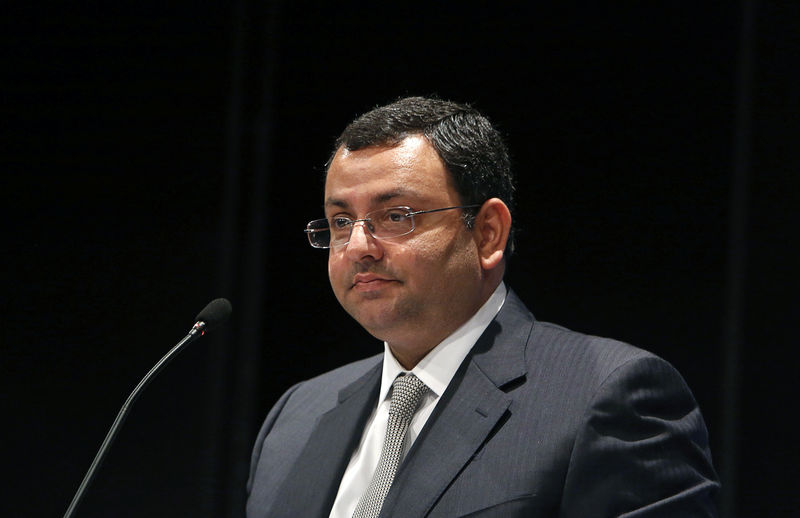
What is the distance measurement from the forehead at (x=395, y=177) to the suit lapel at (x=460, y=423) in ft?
1.00

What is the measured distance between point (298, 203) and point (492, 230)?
1.15m

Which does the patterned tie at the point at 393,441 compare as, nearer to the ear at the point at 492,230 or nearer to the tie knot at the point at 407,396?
the tie knot at the point at 407,396

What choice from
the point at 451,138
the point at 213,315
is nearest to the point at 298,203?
the point at 451,138

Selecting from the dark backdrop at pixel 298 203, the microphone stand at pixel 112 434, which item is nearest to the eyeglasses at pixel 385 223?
the microphone stand at pixel 112 434

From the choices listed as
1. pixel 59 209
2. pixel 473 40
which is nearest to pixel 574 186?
pixel 473 40

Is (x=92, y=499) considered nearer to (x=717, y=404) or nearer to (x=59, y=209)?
(x=59, y=209)

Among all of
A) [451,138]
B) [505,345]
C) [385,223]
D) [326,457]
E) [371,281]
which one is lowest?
[326,457]

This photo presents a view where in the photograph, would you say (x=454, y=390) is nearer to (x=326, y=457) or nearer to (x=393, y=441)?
(x=393, y=441)

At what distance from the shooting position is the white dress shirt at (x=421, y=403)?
152 cm

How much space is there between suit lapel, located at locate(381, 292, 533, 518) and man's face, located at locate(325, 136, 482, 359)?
0.11 m

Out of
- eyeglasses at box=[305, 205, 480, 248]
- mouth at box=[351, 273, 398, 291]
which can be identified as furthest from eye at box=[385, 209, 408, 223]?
mouth at box=[351, 273, 398, 291]

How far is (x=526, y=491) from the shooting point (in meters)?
1.29

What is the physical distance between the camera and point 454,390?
1.49m

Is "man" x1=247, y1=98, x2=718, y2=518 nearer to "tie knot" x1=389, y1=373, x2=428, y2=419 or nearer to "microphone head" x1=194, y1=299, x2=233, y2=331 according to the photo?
"tie knot" x1=389, y1=373, x2=428, y2=419
